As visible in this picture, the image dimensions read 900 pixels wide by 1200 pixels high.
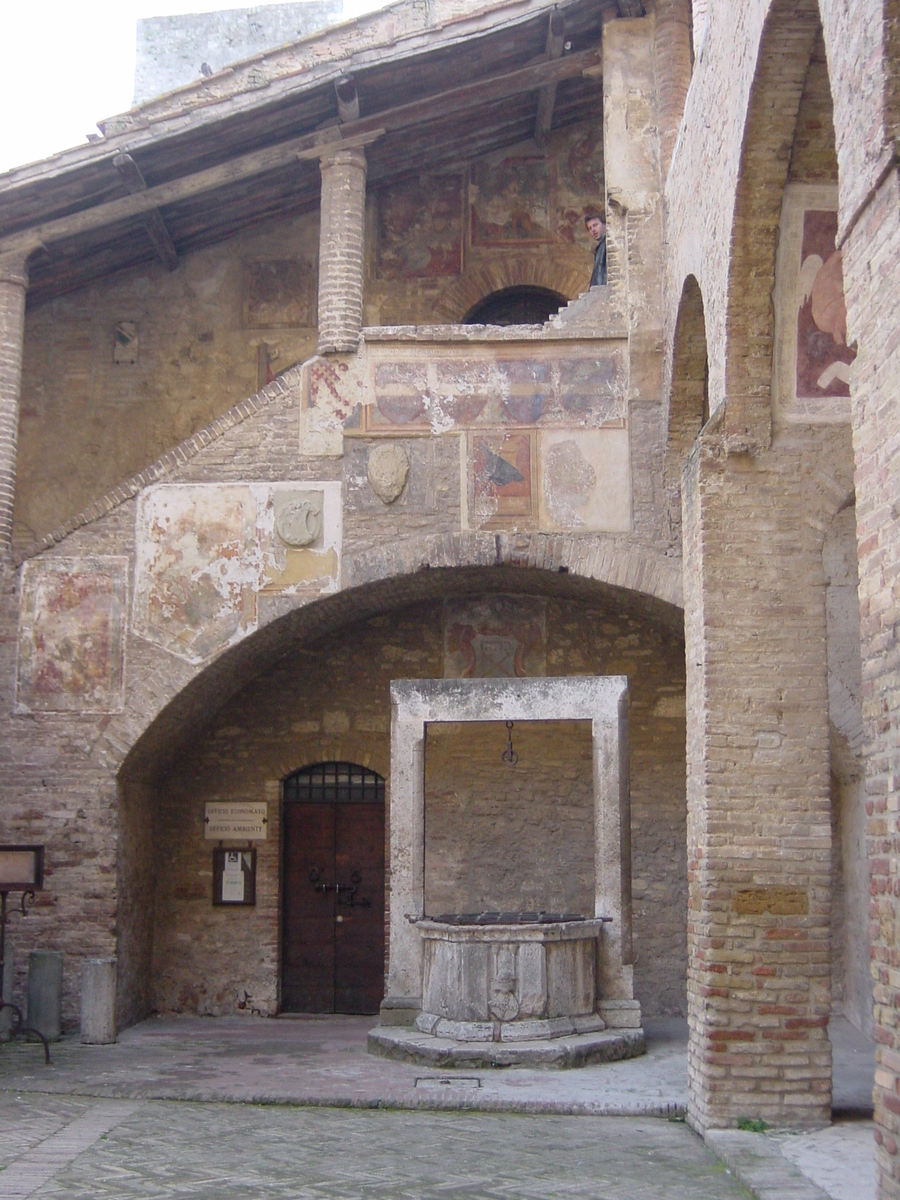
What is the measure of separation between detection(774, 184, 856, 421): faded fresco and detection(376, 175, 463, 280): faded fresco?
20.4ft

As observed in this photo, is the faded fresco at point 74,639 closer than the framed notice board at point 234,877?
Yes

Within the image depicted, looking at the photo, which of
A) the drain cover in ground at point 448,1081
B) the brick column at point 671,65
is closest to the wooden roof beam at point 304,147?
the brick column at point 671,65

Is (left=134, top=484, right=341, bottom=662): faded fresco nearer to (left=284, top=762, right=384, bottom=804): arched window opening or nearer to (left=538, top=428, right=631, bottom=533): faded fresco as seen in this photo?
(left=538, top=428, right=631, bottom=533): faded fresco

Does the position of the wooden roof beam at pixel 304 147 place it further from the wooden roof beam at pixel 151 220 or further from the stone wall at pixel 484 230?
the stone wall at pixel 484 230

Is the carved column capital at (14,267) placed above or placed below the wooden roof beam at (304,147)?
below

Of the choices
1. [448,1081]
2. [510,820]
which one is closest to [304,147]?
[510,820]

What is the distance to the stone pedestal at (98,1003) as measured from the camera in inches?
392

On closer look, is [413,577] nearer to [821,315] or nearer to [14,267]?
[14,267]

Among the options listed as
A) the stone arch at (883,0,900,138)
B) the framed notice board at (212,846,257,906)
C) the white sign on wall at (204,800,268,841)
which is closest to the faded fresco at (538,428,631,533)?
the white sign on wall at (204,800,268,841)

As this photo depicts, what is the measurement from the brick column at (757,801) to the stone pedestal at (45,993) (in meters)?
4.95

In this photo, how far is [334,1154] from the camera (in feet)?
21.2

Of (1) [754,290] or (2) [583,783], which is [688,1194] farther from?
(2) [583,783]

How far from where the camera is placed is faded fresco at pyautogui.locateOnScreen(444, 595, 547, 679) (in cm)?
1191

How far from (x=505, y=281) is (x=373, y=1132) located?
827cm
